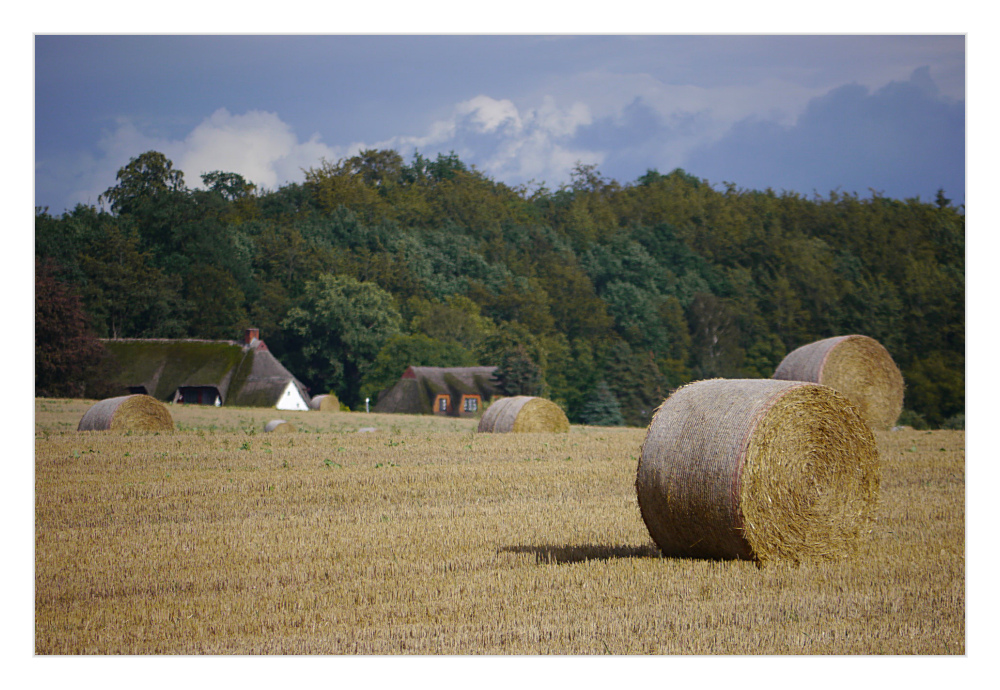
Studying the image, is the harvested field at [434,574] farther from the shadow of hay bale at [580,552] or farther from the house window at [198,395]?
the house window at [198,395]

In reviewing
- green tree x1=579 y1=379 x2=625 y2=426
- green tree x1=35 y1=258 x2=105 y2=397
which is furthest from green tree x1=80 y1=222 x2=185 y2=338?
green tree x1=579 y1=379 x2=625 y2=426

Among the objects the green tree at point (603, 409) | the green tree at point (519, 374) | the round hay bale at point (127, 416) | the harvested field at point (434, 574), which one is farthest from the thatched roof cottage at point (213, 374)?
the green tree at point (603, 409)

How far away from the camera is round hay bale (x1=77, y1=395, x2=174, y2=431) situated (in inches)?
574

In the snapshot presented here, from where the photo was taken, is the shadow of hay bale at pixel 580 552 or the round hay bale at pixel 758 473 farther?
the shadow of hay bale at pixel 580 552

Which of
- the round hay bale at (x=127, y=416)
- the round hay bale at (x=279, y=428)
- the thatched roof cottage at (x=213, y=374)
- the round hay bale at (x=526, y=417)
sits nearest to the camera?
the round hay bale at (x=127, y=416)

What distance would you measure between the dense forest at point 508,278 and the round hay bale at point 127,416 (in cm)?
39

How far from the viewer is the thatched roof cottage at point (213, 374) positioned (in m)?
20.4

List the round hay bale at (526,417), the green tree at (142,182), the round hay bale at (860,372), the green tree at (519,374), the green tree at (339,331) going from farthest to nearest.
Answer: the green tree at (519,374), the green tree at (339,331), the round hay bale at (526,417), the round hay bale at (860,372), the green tree at (142,182)

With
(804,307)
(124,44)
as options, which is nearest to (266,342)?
(804,307)

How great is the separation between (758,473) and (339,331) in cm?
3665

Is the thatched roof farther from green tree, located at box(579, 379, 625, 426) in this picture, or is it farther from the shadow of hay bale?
green tree, located at box(579, 379, 625, 426)

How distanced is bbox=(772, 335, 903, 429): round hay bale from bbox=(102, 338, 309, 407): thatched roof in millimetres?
12152

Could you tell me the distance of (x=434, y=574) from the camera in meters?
6.13

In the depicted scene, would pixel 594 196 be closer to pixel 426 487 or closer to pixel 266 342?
pixel 266 342
